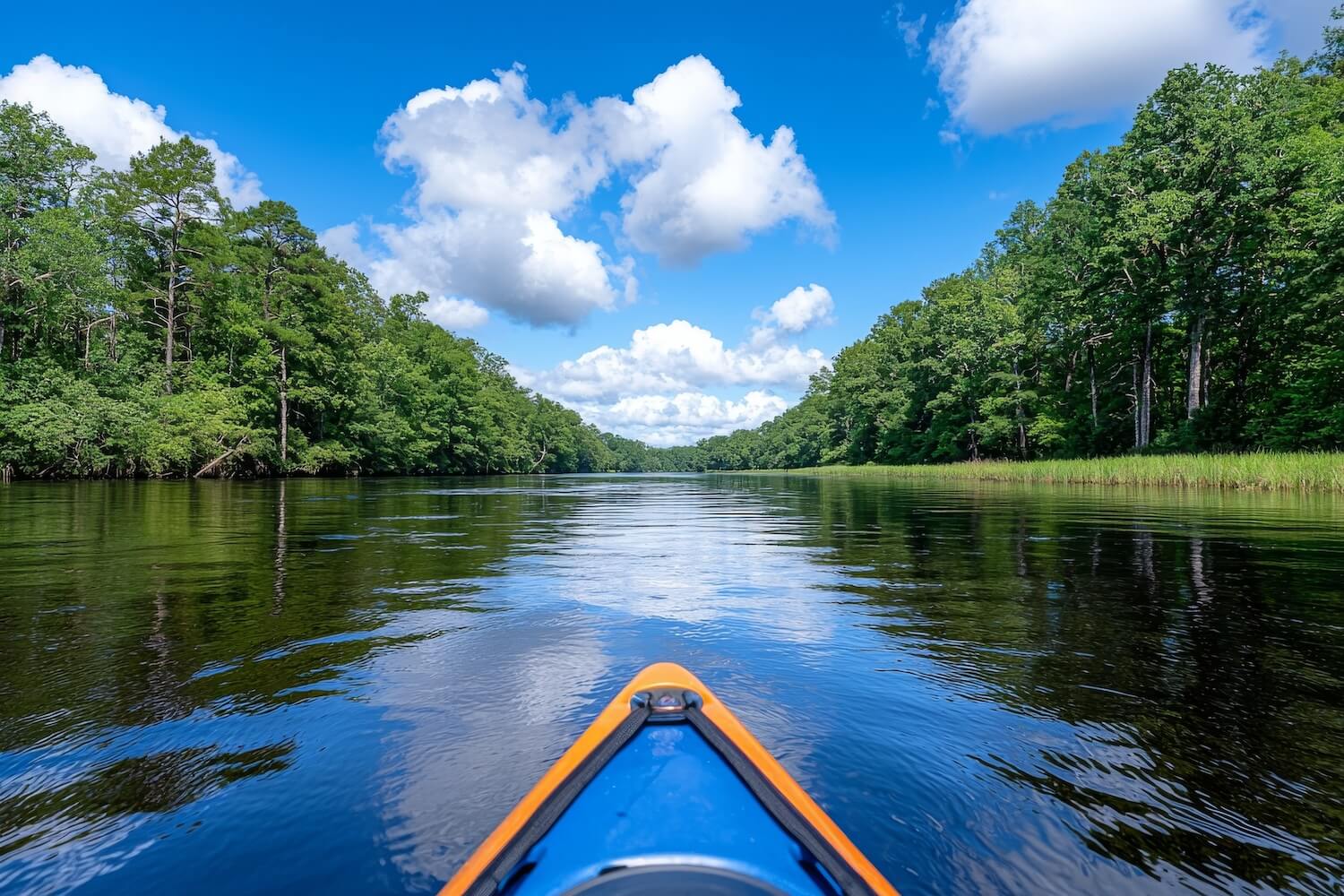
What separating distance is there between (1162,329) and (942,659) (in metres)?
43.5

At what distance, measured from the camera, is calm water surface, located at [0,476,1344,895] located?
2.36 m

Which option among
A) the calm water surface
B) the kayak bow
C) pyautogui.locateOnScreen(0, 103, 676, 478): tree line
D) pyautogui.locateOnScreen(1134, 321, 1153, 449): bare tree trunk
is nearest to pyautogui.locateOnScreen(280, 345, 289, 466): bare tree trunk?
pyautogui.locateOnScreen(0, 103, 676, 478): tree line

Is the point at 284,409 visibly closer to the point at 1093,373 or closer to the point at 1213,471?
the point at 1213,471

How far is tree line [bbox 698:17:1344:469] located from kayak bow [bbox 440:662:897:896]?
33.3 meters

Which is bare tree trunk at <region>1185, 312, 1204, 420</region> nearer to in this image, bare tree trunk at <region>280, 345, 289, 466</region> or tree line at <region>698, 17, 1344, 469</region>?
tree line at <region>698, 17, 1344, 469</region>

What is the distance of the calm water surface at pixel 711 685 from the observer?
236 centimetres

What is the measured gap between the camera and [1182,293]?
3177 centimetres

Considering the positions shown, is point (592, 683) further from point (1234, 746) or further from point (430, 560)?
point (430, 560)

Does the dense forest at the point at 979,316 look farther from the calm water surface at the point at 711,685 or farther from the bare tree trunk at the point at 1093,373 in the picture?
the calm water surface at the point at 711,685

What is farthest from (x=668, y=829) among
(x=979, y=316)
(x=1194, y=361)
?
(x=979, y=316)

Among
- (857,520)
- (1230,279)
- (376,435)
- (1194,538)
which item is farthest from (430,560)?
(376,435)

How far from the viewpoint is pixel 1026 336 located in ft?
156

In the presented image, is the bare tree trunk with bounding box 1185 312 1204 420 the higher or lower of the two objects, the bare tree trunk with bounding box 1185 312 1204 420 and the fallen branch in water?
the higher

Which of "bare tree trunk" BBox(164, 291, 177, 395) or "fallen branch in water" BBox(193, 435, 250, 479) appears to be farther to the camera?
"bare tree trunk" BBox(164, 291, 177, 395)
